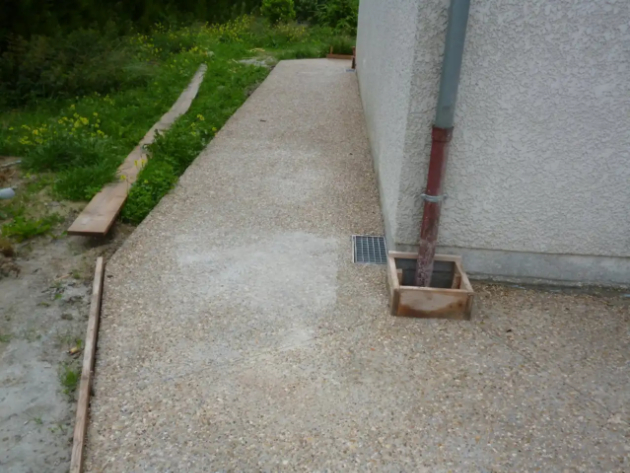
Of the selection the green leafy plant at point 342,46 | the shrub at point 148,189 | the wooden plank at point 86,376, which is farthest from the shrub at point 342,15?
the wooden plank at point 86,376

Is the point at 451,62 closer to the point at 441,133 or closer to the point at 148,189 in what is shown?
the point at 441,133

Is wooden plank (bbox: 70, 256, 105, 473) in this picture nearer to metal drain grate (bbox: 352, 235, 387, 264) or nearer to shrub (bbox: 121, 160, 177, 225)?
shrub (bbox: 121, 160, 177, 225)

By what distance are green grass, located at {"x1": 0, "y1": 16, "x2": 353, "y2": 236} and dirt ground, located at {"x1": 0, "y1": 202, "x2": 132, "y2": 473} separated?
17.2 inches

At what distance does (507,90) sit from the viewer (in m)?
3.26

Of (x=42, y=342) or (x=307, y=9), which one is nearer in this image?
(x=42, y=342)

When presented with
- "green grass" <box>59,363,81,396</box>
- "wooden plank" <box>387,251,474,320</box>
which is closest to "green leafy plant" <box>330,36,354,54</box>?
"wooden plank" <box>387,251,474,320</box>

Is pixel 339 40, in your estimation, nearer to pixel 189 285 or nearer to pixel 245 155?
pixel 245 155

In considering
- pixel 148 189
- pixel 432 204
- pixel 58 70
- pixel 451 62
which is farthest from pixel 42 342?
pixel 58 70

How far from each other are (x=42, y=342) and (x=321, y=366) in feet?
5.30

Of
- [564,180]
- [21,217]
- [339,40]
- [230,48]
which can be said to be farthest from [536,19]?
[339,40]

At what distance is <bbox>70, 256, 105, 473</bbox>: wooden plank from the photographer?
2357mm

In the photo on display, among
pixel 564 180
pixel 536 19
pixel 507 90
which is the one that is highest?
pixel 536 19

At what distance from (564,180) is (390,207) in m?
1.14

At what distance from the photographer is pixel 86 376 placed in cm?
278
